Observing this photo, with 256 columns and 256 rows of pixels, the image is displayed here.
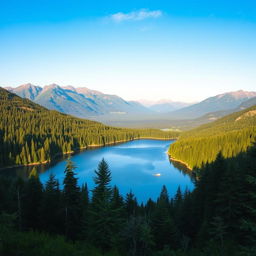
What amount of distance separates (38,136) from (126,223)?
394ft

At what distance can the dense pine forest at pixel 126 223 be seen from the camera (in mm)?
→ 9873

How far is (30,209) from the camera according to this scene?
30234mm

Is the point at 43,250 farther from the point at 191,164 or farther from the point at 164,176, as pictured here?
the point at 191,164

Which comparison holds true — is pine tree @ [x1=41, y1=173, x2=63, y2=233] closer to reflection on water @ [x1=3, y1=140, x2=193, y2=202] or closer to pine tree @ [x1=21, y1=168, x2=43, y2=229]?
pine tree @ [x1=21, y1=168, x2=43, y2=229]

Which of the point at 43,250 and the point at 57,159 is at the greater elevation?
the point at 43,250

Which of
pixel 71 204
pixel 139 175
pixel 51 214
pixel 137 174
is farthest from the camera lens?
pixel 137 174

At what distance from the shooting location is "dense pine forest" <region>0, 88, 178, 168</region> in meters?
100

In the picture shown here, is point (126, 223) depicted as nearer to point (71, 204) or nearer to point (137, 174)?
point (71, 204)

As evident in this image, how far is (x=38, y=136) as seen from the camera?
125 metres

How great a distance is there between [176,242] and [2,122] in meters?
128

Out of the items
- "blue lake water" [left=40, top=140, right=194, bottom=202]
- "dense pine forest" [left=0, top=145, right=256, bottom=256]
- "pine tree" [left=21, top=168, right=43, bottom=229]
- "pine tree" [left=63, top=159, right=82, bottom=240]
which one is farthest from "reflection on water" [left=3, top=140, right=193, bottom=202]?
"pine tree" [left=63, top=159, right=82, bottom=240]

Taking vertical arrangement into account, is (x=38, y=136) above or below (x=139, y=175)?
above

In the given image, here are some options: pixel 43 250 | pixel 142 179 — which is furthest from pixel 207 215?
pixel 142 179

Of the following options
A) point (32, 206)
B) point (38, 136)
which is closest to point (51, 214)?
point (32, 206)
